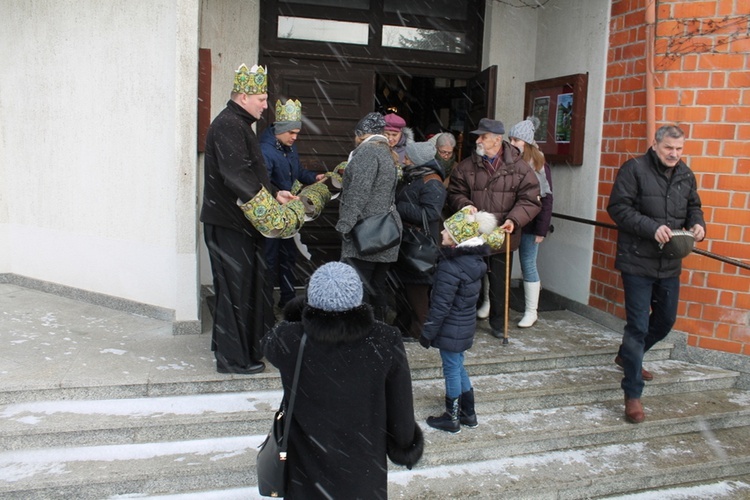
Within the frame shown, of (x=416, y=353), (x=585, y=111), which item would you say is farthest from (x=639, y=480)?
(x=585, y=111)

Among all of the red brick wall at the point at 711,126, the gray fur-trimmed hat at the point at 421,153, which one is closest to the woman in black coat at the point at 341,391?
the gray fur-trimmed hat at the point at 421,153

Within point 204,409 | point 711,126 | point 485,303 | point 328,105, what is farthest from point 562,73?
point 204,409

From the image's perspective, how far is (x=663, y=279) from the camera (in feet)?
16.3

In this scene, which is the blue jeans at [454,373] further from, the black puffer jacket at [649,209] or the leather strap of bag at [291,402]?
the leather strap of bag at [291,402]

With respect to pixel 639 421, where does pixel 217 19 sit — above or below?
above

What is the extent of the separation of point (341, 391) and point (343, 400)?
0.04m

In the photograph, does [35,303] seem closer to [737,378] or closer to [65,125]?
[65,125]

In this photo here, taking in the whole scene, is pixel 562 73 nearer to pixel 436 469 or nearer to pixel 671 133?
pixel 671 133

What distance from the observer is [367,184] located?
498 centimetres

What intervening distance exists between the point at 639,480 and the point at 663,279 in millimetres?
1406

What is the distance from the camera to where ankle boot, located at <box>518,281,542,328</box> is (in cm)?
638

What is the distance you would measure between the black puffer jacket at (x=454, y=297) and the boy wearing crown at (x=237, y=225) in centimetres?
131

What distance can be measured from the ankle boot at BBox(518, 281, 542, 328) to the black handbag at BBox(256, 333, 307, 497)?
13.1 ft

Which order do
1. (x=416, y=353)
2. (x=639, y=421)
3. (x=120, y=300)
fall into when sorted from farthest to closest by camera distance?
1. (x=120, y=300)
2. (x=416, y=353)
3. (x=639, y=421)
